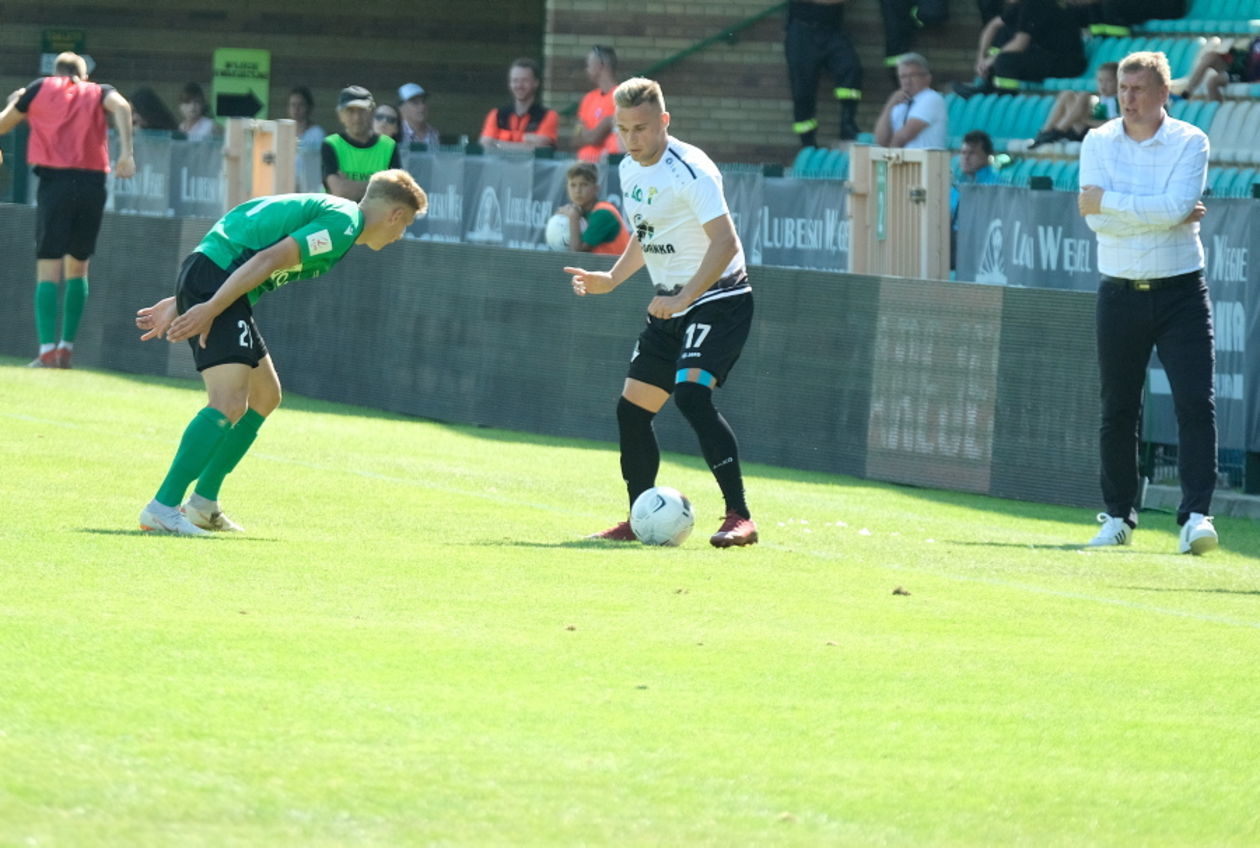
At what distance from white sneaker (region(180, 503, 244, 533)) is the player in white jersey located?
1609mm

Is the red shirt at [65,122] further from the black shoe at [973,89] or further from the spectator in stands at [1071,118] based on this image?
the black shoe at [973,89]

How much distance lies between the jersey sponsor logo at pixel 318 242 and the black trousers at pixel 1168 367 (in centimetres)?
373

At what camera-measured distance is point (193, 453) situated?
892 centimetres

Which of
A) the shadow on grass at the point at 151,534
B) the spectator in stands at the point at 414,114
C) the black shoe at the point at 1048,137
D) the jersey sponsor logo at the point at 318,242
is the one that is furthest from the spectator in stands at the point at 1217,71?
the shadow on grass at the point at 151,534

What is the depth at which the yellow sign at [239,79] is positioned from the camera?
1169 inches

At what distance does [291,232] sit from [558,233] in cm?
780

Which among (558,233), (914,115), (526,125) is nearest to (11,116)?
(558,233)

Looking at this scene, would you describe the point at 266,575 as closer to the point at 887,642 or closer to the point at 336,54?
the point at 887,642

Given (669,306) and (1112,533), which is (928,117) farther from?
(669,306)

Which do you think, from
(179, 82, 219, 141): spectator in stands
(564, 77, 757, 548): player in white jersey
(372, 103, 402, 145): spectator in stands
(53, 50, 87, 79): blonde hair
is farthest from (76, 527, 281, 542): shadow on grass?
(179, 82, 219, 141): spectator in stands

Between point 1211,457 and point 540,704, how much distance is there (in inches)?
208

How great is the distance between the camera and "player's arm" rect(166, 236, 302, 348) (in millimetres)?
8680

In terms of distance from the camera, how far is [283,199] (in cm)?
904

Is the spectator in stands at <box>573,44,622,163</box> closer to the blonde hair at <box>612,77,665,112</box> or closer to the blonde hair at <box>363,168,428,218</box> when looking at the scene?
the blonde hair at <box>612,77,665,112</box>
